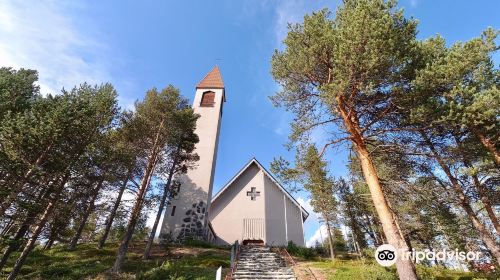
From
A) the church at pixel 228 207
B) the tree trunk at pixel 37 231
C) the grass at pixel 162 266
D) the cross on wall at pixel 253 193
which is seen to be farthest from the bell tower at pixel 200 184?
the tree trunk at pixel 37 231

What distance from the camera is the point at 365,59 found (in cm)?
909

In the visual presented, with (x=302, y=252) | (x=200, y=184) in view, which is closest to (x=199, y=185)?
(x=200, y=184)

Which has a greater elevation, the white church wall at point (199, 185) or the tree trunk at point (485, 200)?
the white church wall at point (199, 185)

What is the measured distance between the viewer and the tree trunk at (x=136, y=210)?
45.4ft

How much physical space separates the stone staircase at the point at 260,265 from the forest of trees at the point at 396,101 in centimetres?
543

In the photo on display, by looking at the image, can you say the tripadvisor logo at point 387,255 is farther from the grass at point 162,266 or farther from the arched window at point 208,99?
the arched window at point 208,99

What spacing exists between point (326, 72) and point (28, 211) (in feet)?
51.1

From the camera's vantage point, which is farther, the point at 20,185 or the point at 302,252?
the point at 302,252

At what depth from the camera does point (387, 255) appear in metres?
9.08

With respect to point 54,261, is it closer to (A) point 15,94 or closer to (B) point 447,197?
(A) point 15,94

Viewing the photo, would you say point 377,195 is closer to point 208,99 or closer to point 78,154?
point 78,154

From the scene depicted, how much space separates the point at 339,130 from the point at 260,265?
8.97 metres

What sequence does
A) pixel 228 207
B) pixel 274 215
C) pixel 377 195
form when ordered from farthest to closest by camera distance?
pixel 228 207, pixel 274 215, pixel 377 195

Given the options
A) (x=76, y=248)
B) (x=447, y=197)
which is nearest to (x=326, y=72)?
(x=447, y=197)
